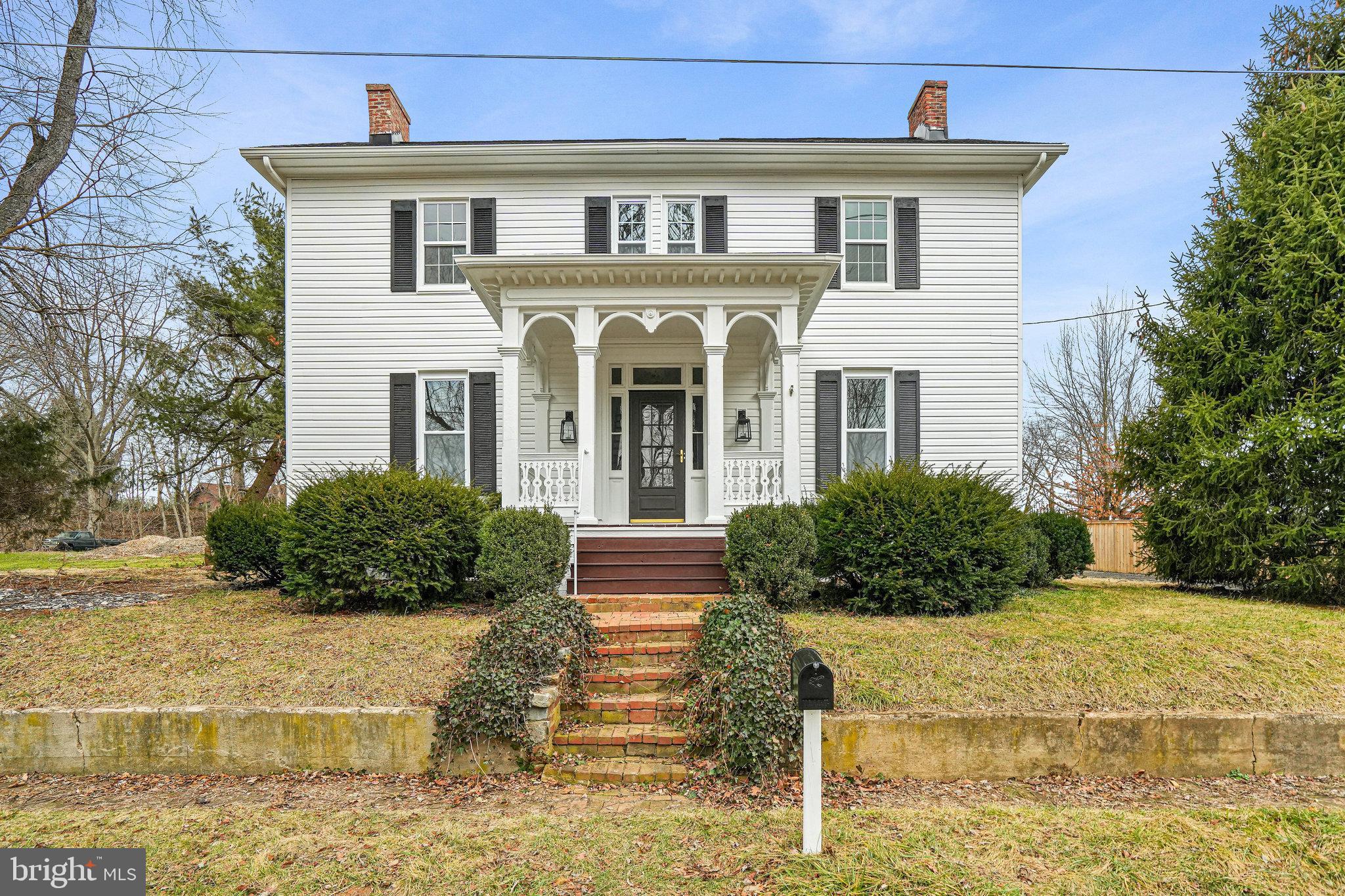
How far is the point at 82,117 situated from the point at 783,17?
10708mm

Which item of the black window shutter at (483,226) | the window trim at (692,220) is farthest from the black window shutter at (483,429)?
the window trim at (692,220)

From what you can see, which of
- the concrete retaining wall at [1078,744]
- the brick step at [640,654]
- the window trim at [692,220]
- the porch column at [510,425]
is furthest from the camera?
the window trim at [692,220]

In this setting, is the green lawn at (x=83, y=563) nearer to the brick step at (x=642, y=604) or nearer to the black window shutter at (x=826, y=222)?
the brick step at (x=642, y=604)

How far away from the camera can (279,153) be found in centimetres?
1137

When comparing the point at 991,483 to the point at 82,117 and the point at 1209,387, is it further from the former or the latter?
the point at 82,117

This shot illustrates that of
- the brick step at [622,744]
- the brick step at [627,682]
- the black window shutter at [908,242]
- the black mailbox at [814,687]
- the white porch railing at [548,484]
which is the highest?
the black window shutter at [908,242]

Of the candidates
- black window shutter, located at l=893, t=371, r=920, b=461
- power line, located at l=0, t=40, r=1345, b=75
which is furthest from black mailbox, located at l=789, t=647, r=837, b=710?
black window shutter, located at l=893, t=371, r=920, b=461

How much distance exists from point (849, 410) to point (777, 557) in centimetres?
497

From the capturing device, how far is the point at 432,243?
1195cm

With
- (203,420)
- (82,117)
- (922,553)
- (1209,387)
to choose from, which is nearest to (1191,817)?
(922,553)

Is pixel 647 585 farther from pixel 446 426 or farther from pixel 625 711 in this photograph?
pixel 446 426

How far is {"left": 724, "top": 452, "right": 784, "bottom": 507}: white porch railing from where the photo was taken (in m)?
9.25

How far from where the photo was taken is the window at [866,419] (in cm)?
1173

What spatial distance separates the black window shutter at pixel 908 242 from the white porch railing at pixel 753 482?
15.1 ft
